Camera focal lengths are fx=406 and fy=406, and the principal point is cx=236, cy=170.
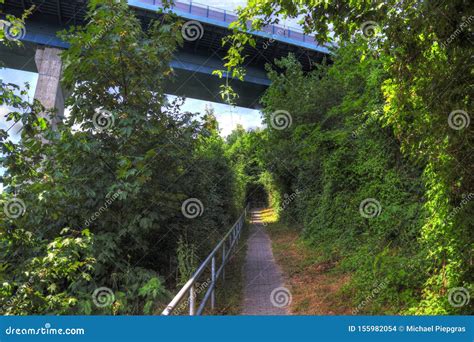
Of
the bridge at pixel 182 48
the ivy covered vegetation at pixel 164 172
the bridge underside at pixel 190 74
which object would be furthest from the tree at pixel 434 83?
the bridge underside at pixel 190 74

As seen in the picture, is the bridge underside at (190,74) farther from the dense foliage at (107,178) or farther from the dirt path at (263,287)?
the dense foliage at (107,178)

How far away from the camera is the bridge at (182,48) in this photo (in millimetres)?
14627

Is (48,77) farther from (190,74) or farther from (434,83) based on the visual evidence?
(434,83)

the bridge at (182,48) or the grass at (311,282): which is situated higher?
the bridge at (182,48)

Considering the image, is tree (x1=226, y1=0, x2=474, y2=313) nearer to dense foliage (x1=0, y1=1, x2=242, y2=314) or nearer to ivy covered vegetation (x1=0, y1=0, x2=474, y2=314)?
ivy covered vegetation (x1=0, y1=0, x2=474, y2=314)

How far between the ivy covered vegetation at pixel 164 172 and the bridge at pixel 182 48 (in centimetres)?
689

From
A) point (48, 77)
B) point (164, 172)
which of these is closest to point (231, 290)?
point (164, 172)

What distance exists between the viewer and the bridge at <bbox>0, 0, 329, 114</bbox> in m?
14.6

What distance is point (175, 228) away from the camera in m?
7.54

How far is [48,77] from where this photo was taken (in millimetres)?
14891

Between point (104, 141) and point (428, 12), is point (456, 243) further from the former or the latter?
point (104, 141)

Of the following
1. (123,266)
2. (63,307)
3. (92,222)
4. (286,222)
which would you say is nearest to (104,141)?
(92,222)

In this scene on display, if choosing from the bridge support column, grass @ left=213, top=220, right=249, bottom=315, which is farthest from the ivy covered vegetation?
the bridge support column

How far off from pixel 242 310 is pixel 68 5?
12.6 metres
